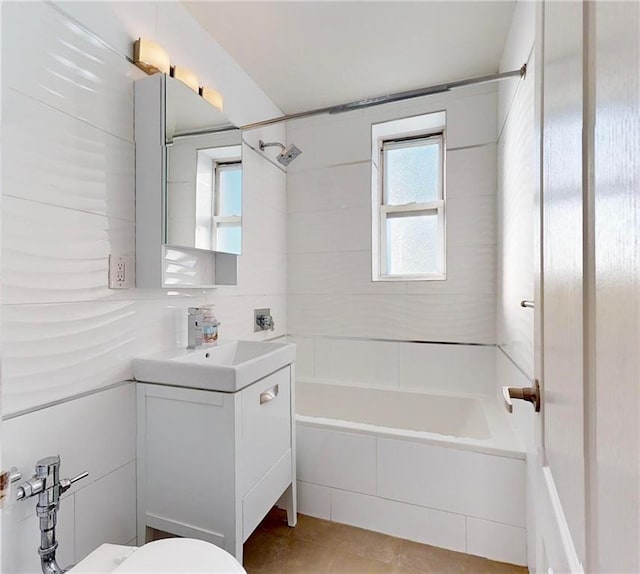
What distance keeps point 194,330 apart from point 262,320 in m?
0.72

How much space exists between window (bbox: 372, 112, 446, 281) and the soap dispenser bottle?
4.12 ft

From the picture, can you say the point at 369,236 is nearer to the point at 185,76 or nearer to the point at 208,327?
the point at 208,327

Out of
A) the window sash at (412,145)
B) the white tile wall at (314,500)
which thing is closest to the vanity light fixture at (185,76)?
the window sash at (412,145)

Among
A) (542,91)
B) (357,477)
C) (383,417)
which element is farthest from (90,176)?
(383,417)

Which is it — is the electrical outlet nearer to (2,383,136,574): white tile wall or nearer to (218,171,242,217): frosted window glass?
(2,383,136,574): white tile wall

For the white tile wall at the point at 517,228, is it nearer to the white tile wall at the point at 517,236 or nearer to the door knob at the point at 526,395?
A: the white tile wall at the point at 517,236

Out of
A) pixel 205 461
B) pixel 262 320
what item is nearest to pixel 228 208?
pixel 262 320

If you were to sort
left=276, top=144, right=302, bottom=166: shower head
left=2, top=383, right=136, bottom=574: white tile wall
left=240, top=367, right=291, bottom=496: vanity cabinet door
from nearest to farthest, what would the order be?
left=2, top=383, right=136, bottom=574: white tile wall < left=240, top=367, right=291, bottom=496: vanity cabinet door < left=276, top=144, right=302, bottom=166: shower head

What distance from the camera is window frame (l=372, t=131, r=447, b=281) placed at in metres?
2.42

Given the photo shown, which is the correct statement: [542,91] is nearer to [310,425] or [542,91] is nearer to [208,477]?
[208,477]

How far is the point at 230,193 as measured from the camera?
72.4 inches

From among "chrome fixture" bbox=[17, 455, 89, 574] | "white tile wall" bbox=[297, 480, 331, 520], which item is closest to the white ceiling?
"chrome fixture" bbox=[17, 455, 89, 574]

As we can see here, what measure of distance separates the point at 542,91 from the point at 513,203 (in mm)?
1161

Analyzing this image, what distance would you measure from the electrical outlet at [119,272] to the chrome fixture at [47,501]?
0.60 meters
